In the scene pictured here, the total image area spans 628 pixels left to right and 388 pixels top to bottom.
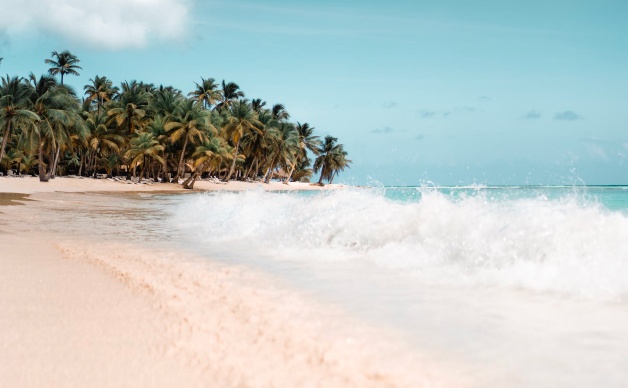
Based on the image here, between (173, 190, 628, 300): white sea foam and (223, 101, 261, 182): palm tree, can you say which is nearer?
(173, 190, 628, 300): white sea foam

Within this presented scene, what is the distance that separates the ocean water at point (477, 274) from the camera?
3.08m

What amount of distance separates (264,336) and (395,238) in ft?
14.6

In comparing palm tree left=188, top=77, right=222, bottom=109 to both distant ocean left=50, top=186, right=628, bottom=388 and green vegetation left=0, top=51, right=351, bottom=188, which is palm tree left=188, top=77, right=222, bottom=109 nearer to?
green vegetation left=0, top=51, right=351, bottom=188

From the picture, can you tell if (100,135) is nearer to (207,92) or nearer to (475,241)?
(207,92)

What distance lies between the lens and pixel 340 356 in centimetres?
297

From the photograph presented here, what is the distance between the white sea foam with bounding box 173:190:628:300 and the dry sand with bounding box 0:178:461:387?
204cm

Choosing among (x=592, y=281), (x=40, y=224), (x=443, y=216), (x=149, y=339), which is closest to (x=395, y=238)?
(x=443, y=216)

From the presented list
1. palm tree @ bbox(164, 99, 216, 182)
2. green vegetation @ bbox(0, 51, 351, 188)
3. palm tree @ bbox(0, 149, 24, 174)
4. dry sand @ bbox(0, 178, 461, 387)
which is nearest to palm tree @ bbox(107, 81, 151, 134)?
green vegetation @ bbox(0, 51, 351, 188)

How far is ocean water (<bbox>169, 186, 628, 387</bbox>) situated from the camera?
3.08 m

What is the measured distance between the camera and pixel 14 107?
33125 mm

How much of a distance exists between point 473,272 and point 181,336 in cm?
354

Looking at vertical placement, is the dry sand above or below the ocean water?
below

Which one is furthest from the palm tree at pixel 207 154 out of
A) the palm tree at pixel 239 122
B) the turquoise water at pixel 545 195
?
the turquoise water at pixel 545 195

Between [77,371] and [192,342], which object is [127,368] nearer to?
[77,371]
